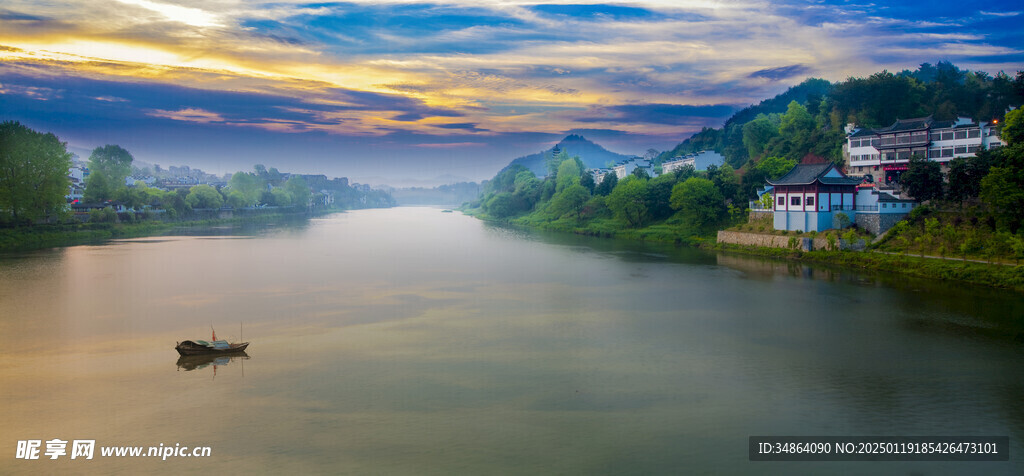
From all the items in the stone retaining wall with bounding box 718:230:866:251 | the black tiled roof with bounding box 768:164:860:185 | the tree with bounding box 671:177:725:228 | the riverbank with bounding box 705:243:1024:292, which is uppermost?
the black tiled roof with bounding box 768:164:860:185

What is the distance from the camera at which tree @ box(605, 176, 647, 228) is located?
37625 mm

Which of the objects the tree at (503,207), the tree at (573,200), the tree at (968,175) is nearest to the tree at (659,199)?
the tree at (573,200)

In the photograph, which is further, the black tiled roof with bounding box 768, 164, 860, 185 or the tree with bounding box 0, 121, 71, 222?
the tree with bounding box 0, 121, 71, 222

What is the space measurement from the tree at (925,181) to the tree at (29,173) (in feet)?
132

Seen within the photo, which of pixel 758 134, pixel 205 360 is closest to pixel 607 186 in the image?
pixel 758 134

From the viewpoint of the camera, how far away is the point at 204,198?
55.0 meters

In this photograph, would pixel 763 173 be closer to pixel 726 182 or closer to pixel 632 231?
pixel 726 182

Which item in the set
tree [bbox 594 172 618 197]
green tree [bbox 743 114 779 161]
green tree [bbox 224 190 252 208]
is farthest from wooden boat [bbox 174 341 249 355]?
green tree [bbox 224 190 252 208]

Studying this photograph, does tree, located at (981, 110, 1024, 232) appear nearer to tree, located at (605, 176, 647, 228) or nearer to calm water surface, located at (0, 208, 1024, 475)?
Result: calm water surface, located at (0, 208, 1024, 475)

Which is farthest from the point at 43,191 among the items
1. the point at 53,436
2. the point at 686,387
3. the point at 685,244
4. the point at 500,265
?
the point at 686,387

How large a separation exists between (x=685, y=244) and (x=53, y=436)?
2773 centimetres

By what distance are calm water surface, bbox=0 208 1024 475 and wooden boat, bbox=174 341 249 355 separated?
0.31 metres

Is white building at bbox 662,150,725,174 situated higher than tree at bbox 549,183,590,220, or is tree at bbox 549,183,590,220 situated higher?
white building at bbox 662,150,725,174

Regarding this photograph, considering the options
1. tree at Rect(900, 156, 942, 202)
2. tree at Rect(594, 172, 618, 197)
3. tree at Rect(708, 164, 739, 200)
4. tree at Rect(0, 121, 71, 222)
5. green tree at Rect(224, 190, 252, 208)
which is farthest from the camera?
green tree at Rect(224, 190, 252, 208)
